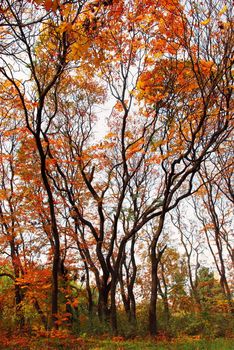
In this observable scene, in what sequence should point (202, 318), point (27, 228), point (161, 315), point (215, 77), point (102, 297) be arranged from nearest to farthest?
point (215, 77), point (202, 318), point (102, 297), point (27, 228), point (161, 315)

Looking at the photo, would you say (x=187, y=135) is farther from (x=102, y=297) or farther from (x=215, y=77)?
(x=102, y=297)

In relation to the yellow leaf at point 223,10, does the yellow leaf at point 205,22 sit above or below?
below

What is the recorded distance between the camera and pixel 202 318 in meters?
10.4

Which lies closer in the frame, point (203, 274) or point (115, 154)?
point (115, 154)

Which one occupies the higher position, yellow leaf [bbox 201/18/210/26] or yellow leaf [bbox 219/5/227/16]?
yellow leaf [bbox 219/5/227/16]

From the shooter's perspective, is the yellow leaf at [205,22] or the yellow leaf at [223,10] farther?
the yellow leaf at [223,10]

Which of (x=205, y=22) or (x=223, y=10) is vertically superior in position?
(x=223, y=10)

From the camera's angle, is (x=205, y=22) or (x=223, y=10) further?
(x=223, y=10)

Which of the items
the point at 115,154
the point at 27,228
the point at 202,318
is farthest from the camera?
the point at 115,154

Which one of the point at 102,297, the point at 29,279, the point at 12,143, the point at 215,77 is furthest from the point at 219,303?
the point at 12,143

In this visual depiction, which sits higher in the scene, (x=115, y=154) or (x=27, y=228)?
(x=115, y=154)

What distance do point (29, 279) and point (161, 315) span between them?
Answer: 7.00m

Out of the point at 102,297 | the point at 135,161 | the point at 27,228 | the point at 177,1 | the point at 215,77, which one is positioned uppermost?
the point at 135,161

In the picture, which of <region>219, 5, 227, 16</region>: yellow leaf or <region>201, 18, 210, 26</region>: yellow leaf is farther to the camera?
<region>219, 5, 227, 16</region>: yellow leaf
